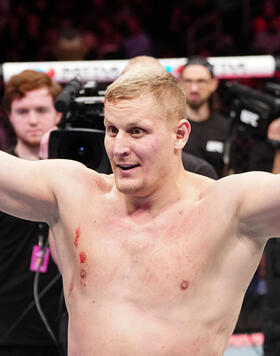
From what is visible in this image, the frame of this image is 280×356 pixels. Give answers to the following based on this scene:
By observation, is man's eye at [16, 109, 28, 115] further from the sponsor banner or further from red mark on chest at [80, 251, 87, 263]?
red mark on chest at [80, 251, 87, 263]

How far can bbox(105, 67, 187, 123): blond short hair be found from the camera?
6.54 feet

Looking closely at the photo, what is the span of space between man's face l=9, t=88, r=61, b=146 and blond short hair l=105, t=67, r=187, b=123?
49.6 inches

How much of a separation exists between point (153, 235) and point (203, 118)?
2.52 m

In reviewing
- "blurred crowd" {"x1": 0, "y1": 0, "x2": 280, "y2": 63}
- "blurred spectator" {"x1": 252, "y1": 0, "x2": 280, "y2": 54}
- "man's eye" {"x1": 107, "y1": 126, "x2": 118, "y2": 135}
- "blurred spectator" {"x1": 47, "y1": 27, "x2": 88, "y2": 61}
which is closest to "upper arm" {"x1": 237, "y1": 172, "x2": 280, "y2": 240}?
"man's eye" {"x1": 107, "y1": 126, "x2": 118, "y2": 135}

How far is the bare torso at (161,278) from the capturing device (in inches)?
79.7

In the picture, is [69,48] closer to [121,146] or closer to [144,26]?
[144,26]

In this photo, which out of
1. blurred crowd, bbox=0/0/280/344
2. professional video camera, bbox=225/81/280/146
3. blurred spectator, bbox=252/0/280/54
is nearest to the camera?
professional video camera, bbox=225/81/280/146

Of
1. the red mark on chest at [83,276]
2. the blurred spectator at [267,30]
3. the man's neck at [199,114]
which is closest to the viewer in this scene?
the red mark on chest at [83,276]

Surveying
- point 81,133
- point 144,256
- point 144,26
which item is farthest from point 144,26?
point 144,256

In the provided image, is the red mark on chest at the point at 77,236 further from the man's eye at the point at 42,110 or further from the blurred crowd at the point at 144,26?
the blurred crowd at the point at 144,26

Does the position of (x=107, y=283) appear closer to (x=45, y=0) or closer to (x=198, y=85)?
(x=198, y=85)

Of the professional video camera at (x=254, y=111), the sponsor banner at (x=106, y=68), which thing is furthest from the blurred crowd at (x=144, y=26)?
the professional video camera at (x=254, y=111)

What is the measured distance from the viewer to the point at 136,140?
199 centimetres

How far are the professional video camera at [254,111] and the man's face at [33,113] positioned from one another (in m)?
0.92
